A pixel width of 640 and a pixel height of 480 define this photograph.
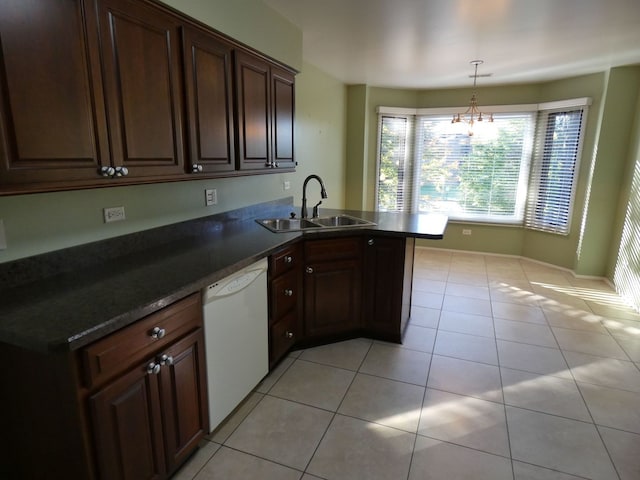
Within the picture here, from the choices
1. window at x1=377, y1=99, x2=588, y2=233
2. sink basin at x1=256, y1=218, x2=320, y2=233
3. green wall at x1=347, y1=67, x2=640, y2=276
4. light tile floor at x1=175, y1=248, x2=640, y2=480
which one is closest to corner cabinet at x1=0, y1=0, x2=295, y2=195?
sink basin at x1=256, y1=218, x2=320, y2=233

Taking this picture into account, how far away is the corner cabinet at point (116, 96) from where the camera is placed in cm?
124

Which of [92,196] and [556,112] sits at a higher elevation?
[556,112]

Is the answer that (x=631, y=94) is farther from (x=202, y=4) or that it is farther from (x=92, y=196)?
(x=92, y=196)

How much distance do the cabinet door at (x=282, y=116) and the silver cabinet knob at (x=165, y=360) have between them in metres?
1.77

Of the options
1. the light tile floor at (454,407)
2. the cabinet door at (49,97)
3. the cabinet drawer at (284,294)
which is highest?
the cabinet door at (49,97)

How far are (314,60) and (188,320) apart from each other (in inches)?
132

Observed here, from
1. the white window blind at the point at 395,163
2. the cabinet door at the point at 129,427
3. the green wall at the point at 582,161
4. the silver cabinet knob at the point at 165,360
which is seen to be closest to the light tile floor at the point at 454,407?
the cabinet door at the point at 129,427

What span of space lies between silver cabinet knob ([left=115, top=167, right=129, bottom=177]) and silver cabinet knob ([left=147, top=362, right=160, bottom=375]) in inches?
31.9

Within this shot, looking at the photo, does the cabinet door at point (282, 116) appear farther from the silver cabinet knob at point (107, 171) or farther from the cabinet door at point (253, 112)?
the silver cabinet knob at point (107, 171)

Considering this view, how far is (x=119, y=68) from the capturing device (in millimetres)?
1574

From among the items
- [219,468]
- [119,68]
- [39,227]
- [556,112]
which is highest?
[556,112]

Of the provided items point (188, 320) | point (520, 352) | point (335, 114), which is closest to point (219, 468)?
point (188, 320)

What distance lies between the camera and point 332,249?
2799 mm

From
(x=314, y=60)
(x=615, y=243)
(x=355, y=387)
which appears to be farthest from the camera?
(x=615, y=243)
